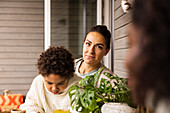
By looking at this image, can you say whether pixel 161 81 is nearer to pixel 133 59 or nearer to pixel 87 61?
pixel 133 59

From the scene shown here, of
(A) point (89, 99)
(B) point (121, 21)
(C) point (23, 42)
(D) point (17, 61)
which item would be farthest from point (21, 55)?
(A) point (89, 99)

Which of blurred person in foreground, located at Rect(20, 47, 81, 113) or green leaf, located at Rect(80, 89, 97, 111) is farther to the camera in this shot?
blurred person in foreground, located at Rect(20, 47, 81, 113)

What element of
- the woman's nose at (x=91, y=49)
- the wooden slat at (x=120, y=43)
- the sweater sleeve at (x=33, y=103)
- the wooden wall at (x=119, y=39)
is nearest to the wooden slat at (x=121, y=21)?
the wooden wall at (x=119, y=39)

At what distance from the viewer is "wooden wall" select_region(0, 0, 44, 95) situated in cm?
453

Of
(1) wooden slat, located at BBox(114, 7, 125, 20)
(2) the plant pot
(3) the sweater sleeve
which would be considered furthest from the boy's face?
(1) wooden slat, located at BBox(114, 7, 125, 20)

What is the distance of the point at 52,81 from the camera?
1460mm

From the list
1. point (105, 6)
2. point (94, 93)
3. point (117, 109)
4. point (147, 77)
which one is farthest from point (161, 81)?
point (105, 6)

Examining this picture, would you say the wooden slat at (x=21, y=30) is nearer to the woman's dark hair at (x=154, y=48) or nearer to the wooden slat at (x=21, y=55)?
the wooden slat at (x=21, y=55)

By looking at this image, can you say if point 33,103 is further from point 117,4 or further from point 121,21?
point 117,4

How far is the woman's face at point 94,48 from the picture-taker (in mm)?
1891

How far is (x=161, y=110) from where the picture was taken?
30 centimetres

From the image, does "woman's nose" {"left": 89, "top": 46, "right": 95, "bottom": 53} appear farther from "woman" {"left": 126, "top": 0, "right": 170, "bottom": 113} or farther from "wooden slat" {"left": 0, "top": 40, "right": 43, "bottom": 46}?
"wooden slat" {"left": 0, "top": 40, "right": 43, "bottom": 46}

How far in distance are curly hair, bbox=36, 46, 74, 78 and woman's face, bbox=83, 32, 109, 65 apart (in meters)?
0.36

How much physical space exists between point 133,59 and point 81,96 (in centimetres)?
91
